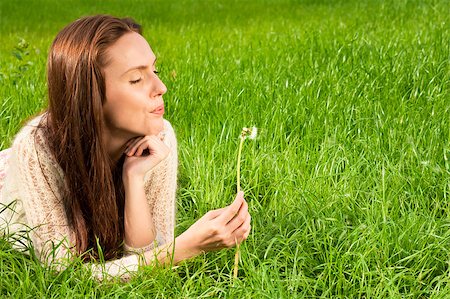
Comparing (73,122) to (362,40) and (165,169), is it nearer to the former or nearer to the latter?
(165,169)

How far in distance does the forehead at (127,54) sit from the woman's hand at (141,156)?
0.29m

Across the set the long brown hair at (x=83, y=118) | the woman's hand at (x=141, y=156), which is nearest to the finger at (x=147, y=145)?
the woman's hand at (x=141, y=156)

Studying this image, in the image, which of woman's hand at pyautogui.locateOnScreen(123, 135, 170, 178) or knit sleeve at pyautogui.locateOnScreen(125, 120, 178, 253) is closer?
woman's hand at pyautogui.locateOnScreen(123, 135, 170, 178)

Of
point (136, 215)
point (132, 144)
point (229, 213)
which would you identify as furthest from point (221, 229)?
point (132, 144)

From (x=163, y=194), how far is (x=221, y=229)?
52 cm

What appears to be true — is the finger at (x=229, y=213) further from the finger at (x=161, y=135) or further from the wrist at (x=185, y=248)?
the finger at (x=161, y=135)

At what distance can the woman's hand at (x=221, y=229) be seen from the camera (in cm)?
258

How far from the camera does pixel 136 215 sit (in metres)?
2.89

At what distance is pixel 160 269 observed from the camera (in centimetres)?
271

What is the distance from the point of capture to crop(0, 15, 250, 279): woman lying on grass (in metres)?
2.67

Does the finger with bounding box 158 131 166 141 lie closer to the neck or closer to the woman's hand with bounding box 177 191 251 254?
the neck

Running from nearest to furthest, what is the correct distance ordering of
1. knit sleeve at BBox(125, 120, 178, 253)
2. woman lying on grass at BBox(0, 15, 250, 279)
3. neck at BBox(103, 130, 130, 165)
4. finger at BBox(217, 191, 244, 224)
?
finger at BBox(217, 191, 244, 224)
woman lying on grass at BBox(0, 15, 250, 279)
neck at BBox(103, 130, 130, 165)
knit sleeve at BBox(125, 120, 178, 253)

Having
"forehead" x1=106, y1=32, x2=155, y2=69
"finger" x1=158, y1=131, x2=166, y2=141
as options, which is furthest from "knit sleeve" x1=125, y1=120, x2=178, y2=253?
"forehead" x1=106, y1=32, x2=155, y2=69

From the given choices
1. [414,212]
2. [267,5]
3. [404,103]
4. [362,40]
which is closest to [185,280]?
[414,212]
